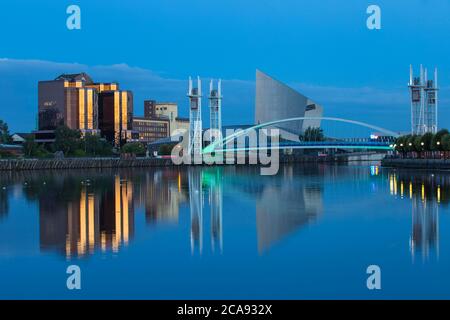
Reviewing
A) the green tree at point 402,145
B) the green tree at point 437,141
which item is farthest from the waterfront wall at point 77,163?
the green tree at point 437,141

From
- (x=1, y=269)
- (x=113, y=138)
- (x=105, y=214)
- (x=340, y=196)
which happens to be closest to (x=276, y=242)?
(x=1, y=269)

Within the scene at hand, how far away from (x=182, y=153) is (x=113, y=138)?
35.5 m

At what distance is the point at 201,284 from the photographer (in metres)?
9.11

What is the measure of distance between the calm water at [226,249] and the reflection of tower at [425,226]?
0.08 ft

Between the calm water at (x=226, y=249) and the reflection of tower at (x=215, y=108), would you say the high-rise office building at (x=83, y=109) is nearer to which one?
the reflection of tower at (x=215, y=108)

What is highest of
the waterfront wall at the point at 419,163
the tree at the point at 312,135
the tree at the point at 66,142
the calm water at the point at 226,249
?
the tree at the point at 312,135

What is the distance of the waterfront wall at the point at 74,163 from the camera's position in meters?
61.4

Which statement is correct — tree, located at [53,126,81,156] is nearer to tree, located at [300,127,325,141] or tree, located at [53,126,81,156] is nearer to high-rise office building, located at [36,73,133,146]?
high-rise office building, located at [36,73,133,146]

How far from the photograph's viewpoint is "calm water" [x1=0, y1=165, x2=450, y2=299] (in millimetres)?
8906

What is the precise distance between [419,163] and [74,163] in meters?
32.1

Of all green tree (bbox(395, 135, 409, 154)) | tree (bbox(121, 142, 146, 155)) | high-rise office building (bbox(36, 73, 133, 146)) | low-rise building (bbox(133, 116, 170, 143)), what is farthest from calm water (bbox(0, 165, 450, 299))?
low-rise building (bbox(133, 116, 170, 143))

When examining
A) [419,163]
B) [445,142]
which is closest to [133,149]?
[419,163]

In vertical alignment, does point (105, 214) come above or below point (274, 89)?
below
